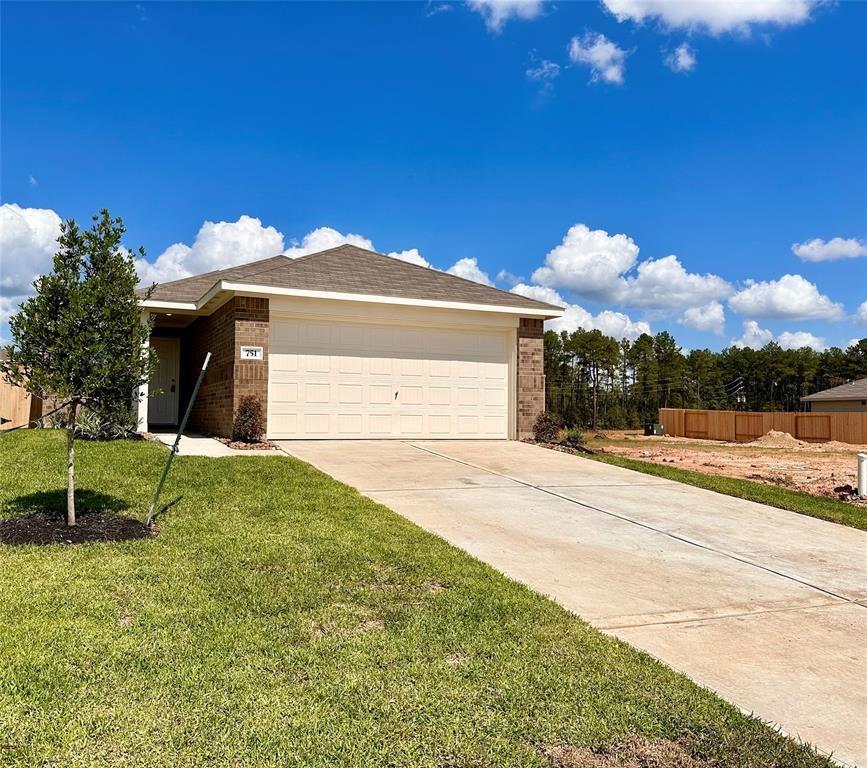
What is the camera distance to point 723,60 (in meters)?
12.1

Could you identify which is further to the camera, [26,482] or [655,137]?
[655,137]

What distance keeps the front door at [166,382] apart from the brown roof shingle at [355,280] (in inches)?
76.9

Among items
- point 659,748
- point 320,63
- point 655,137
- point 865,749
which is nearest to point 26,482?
point 659,748

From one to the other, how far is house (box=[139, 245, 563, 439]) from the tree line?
78.6 ft

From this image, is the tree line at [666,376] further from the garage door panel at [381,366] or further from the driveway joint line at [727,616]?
the driveway joint line at [727,616]

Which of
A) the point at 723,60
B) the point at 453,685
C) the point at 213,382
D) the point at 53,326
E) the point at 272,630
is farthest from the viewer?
the point at 213,382

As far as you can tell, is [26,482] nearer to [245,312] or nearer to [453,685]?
[245,312]

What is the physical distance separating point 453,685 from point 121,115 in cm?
1357

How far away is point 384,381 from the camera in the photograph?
13672 millimetres

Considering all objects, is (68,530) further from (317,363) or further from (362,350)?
(362,350)

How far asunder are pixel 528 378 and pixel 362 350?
13.0ft

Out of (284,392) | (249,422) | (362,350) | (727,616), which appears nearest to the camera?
(727,616)

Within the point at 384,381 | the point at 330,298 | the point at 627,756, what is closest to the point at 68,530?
→ the point at 627,756

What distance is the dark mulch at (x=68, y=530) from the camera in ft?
17.6
